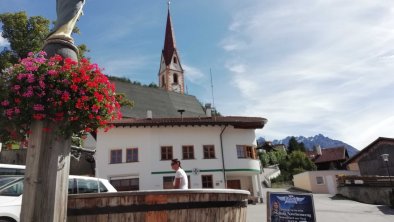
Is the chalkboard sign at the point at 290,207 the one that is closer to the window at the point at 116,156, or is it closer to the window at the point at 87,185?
the window at the point at 87,185

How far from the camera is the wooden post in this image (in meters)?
4.59

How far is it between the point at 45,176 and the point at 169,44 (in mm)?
71999

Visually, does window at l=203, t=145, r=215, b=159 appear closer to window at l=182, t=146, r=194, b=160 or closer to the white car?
window at l=182, t=146, r=194, b=160

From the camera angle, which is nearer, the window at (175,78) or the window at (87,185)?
the window at (87,185)

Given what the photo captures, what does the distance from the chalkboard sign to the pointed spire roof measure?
6697 centimetres

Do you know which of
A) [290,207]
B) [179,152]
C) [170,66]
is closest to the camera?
[290,207]

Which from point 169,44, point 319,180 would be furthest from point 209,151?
point 169,44

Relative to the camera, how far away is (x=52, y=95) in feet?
15.5

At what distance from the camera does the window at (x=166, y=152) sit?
28281mm

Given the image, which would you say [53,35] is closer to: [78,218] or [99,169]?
[78,218]

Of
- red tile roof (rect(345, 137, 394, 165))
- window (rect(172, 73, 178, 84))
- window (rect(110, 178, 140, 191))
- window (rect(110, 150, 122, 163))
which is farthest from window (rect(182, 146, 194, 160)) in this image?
window (rect(172, 73, 178, 84))

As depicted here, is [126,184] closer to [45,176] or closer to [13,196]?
[13,196]

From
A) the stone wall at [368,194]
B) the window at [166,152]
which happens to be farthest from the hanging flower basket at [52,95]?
the stone wall at [368,194]

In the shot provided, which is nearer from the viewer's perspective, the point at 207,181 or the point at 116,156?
the point at 116,156
